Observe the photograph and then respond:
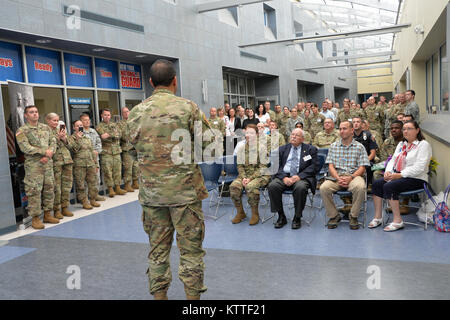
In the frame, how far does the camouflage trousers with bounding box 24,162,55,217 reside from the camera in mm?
5406

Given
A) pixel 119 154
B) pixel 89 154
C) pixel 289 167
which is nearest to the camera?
pixel 289 167

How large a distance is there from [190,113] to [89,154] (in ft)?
15.3

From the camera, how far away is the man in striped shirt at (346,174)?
4.71 meters

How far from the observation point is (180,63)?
31.1 feet

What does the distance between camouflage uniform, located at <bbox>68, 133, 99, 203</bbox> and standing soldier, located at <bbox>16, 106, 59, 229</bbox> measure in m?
0.88

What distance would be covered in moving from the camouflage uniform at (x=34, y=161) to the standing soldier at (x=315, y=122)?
6.70 metres

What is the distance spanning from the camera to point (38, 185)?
5.43m

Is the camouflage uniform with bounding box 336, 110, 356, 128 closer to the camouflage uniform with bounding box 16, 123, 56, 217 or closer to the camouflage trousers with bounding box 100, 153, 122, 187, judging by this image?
the camouflage trousers with bounding box 100, 153, 122, 187

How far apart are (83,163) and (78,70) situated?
2288mm

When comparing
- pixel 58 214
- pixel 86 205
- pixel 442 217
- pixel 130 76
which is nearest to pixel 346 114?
pixel 130 76

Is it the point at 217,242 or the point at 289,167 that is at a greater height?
the point at 289,167

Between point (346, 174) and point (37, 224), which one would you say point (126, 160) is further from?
point (346, 174)
